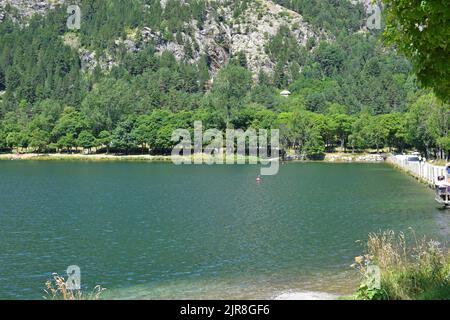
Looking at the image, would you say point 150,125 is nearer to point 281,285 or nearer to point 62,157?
point 62,157

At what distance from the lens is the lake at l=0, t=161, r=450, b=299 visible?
28797 mm

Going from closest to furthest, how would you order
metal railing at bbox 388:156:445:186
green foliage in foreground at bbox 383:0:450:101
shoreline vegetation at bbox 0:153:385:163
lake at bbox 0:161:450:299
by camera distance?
green foliage in foreground at bbox 383:0:450:101, lake at bbox 0:161:450:299, metal railing at bbox 388:156:445:186, shoreline vegetation at bbox 0:153:385:163

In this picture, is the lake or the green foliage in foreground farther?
the lake

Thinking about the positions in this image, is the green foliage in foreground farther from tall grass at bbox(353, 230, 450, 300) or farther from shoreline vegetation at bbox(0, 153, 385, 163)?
shoreline vegetation at bbox(0, 153, 385, 163)

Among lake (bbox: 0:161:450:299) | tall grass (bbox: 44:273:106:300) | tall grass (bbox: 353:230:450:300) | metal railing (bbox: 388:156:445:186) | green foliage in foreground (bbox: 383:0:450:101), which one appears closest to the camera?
green foliage in foreground (bbox: 383:0:450:101)

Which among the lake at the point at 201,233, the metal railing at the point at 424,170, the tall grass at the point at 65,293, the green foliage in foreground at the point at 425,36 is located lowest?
the lake at the point at 201,233

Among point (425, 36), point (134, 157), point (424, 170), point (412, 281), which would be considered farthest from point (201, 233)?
point (134, 157)

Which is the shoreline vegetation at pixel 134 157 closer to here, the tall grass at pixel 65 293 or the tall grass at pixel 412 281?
the tall grass at pixel 65 293

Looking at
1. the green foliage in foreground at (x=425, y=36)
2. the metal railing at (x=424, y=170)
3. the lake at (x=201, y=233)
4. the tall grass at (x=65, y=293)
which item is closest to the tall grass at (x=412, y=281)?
the lake at (x=201, y=233)

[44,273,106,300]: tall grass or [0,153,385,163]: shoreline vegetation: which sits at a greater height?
[0,153,385,163]: shoreline vegetation

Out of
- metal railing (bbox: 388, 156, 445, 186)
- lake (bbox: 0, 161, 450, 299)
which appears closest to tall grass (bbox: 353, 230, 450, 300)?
lake (bbox: 0, 161, 450, 299)

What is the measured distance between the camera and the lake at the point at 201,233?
28797 millimetres

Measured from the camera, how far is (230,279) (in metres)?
29.2
